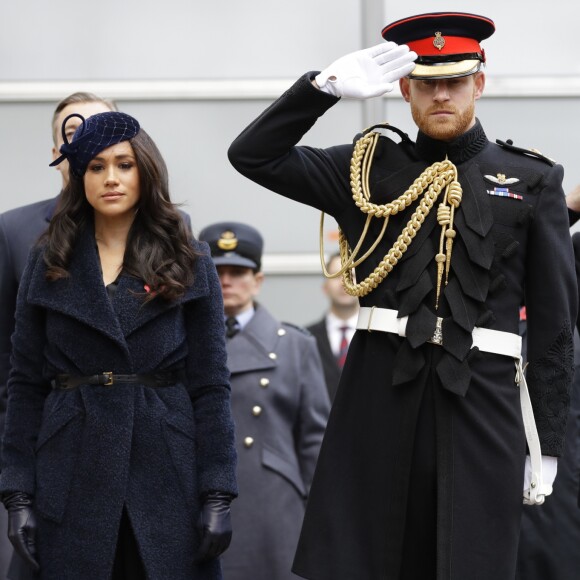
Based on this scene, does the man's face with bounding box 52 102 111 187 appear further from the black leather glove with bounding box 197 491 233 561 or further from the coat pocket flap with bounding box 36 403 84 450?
the black leather glove with bounding box 197 491 233 561

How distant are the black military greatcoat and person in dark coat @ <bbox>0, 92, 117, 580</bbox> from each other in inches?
48.1

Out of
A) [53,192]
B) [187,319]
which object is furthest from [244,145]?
[53,192]

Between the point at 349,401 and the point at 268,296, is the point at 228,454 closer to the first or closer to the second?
the point at 349,401

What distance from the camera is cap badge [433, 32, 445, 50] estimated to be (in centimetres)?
438

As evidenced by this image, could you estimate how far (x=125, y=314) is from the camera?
15.1 ft

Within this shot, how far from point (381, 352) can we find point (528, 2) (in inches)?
198

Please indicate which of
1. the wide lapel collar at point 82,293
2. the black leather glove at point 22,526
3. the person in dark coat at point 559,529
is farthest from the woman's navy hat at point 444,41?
the person in dark coat at point 559,529

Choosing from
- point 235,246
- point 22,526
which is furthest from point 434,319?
point 235,246

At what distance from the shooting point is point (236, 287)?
6621 millimetres

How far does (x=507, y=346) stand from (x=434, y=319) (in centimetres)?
22

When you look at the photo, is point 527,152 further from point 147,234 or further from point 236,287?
point 236,287

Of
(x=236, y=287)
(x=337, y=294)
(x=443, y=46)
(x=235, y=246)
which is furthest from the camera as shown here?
(x=337, y=294)

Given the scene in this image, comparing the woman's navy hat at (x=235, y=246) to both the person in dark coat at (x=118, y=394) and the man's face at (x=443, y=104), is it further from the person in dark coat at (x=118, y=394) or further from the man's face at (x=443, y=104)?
the man's face at (x=443, y=104)

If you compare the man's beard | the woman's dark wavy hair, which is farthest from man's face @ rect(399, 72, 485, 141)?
the woman's dark wavy hair
